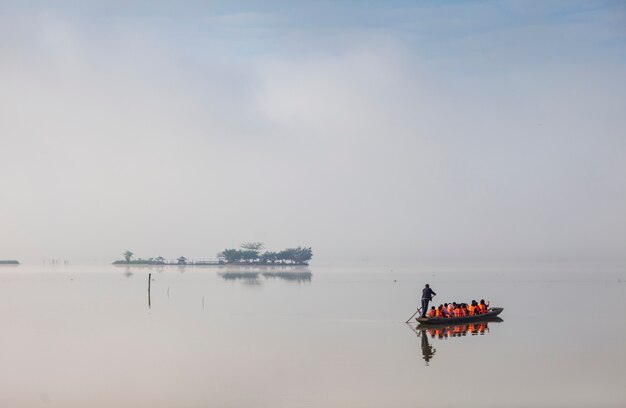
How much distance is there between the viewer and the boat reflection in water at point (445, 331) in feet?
102

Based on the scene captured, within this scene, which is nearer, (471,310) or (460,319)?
(460,319)

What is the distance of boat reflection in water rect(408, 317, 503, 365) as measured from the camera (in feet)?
102

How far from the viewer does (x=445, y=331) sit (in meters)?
34.6

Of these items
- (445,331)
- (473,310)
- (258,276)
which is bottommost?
(445,331)

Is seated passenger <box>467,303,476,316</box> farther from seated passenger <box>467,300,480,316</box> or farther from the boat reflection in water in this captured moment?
the boat reflection in water

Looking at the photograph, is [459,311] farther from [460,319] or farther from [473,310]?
[473,310]

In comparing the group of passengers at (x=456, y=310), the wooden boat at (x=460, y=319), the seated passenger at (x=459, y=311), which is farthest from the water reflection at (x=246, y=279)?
the seated passenger at (x=459, y=311)

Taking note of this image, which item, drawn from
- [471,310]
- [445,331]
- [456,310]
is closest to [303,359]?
[445,331]

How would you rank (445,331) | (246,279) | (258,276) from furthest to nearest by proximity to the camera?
(258,276)
(246,279)
(445,331)

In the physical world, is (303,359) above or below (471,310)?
below

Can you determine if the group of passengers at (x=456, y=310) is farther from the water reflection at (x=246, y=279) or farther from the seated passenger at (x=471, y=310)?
the water reflection at (x=246, y=279)

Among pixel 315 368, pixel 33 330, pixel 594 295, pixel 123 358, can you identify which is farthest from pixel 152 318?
pixel 594 295

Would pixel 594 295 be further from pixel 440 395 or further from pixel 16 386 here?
pixel 16 386

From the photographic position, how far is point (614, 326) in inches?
1449
